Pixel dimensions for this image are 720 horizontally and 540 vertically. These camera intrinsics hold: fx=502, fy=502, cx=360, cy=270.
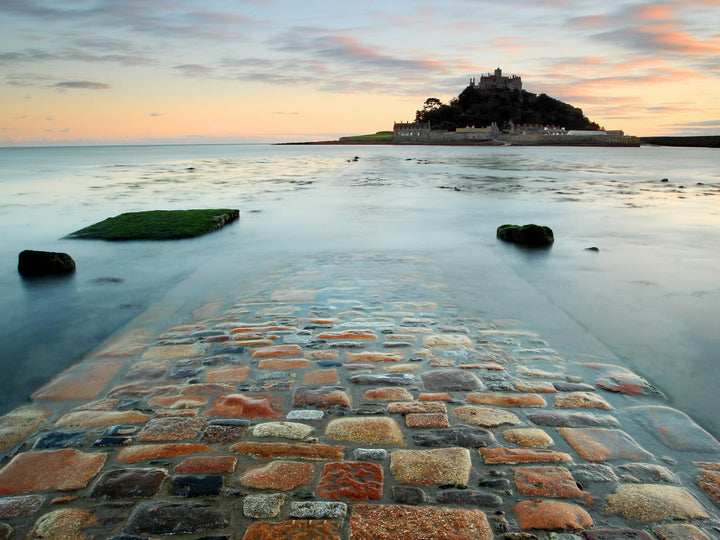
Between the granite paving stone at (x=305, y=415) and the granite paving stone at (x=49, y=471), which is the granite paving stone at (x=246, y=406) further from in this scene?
the granite paving stone at (x=49, y=471)

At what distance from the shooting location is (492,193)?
2089 centimetres

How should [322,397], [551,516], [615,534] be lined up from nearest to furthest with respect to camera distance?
1. [615,534]
2. [551,516]
3. [322,397]

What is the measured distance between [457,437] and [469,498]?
0.57 m

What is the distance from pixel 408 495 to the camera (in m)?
2.55

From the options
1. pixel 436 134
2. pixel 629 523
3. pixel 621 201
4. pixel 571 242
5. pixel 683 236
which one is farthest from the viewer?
pixel 436 134

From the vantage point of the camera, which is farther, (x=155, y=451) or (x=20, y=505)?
(x=155, y=451)

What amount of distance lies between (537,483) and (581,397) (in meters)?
1.26

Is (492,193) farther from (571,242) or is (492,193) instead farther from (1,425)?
(1,425)

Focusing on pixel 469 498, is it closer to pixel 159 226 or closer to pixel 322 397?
pixel 322 397

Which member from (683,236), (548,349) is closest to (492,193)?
(683,236)

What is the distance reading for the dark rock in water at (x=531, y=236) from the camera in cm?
1013

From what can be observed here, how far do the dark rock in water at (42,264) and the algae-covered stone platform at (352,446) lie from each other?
12.6 ft

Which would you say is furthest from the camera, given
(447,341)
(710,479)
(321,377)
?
(447,341)

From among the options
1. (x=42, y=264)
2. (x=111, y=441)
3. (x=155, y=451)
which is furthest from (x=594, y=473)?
(x=42, y=264)
